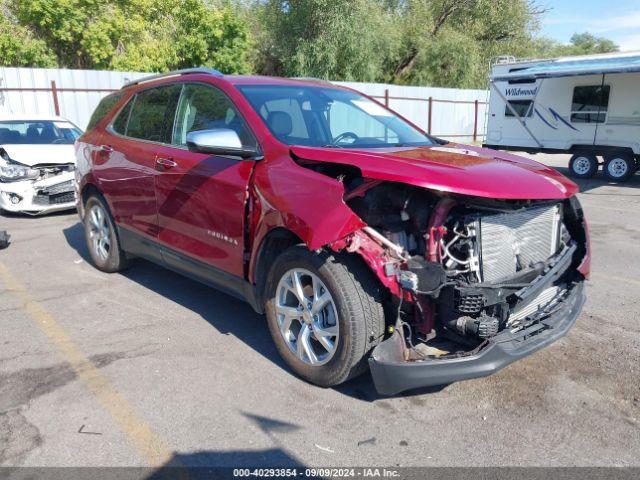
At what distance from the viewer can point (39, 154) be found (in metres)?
8.67

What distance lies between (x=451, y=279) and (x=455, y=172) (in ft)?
1.90

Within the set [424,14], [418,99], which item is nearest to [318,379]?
[418,99]

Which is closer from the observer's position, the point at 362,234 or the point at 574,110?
the point at 362,234

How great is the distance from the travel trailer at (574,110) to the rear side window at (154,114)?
1120 cm

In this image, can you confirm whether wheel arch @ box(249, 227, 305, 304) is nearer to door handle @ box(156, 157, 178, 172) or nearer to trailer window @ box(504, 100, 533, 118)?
door handle @ box(156, 157, 178, 172)

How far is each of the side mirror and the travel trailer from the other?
11581 mm

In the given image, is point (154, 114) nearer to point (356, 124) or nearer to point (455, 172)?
point (356, 124)

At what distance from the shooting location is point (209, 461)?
9.05 feet

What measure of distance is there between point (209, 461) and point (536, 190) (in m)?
2.29

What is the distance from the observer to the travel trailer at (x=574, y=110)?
43.6 ft

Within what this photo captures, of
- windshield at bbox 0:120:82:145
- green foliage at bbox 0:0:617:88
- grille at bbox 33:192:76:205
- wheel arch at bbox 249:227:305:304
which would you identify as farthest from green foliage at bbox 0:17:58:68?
wheel arch at bbox 249:227:305:304

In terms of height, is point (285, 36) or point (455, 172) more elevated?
point (285, 36)

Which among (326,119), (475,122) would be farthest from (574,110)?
(326,119)

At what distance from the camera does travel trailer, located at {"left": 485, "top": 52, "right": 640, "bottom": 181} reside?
13297mm
